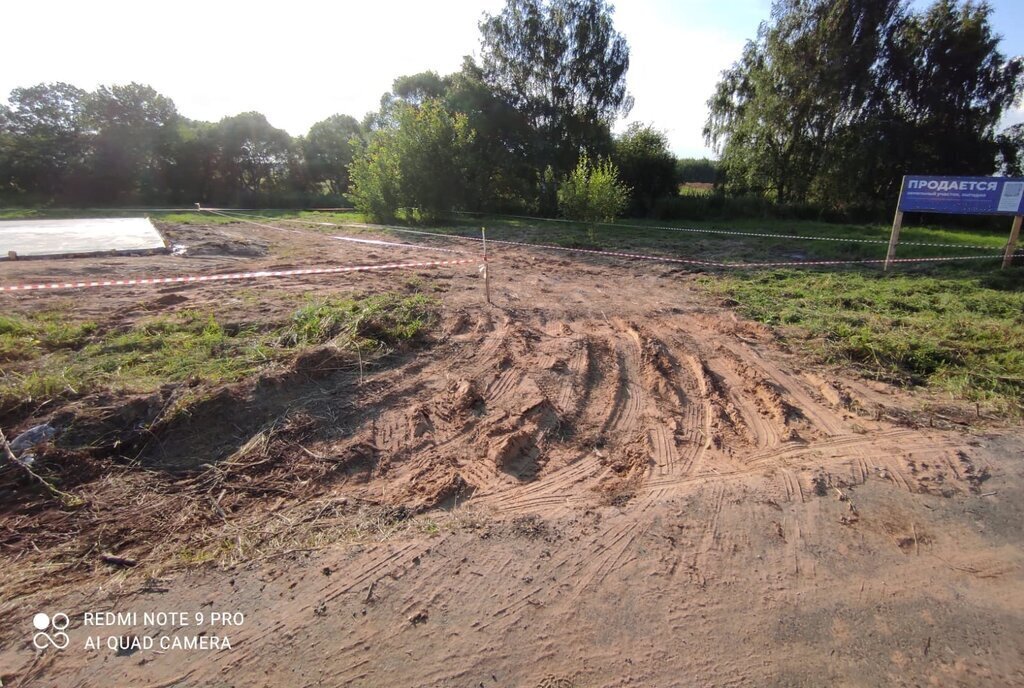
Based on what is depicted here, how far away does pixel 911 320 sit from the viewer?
23.5ft

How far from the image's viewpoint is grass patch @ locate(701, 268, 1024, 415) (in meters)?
5.45

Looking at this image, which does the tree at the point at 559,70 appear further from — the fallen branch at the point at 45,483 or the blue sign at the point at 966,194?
the fallen branch at the point at 45,483

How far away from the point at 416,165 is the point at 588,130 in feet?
36.8

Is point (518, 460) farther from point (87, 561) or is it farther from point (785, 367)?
point (785, 367)

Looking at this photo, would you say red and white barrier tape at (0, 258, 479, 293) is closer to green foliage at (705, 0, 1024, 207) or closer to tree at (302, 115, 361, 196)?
green foliage at (705, 0, 1024, 207)

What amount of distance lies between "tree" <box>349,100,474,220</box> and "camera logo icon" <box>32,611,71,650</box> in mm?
20859

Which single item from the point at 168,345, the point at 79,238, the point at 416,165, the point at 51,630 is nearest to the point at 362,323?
A: the point at 168,345

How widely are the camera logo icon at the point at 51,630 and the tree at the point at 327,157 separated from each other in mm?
44774

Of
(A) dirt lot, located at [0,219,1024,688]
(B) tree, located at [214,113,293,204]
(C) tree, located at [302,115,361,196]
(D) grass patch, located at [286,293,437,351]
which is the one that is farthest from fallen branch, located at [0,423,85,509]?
(C) tree, located at [302,115,361,196]

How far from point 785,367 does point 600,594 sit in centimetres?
422

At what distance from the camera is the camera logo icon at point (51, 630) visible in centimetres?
241

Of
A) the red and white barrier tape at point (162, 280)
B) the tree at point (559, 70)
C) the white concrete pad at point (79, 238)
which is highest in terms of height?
the tree at point (559, 70)

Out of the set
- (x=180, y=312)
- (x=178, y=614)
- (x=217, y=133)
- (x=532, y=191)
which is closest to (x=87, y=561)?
(x=178, y=614)

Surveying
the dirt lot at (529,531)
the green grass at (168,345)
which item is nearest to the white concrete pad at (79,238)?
the green grass at (168,345)
